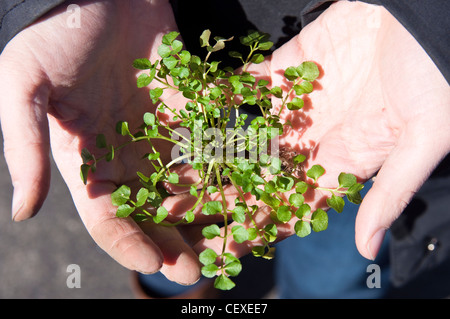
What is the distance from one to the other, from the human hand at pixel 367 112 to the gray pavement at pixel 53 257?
1095 mm

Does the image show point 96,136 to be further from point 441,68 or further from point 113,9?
point 441,68

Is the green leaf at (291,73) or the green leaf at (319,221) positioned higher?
the green leaf at (291,73)

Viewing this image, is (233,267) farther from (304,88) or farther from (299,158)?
(304,88)

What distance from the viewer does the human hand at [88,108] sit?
3.40 ft

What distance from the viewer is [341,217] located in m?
1.64

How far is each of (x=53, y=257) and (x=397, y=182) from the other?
175 cm

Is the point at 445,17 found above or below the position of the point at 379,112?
above

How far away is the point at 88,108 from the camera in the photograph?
48.6 inches

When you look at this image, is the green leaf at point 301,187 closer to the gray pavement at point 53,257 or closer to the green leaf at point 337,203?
the green leaf at point 337,203

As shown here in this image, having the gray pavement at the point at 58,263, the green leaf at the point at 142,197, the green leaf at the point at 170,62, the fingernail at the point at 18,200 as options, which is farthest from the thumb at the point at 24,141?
the gray pavement at the point at 58,263

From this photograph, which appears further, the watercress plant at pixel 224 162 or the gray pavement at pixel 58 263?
the gray pavement at pixel 58 263

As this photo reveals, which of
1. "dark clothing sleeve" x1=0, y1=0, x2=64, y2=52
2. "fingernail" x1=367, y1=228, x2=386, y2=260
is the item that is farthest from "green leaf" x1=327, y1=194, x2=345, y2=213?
"dark clothing sleeve" x1=0, y1=0, x2=64, y2=52
